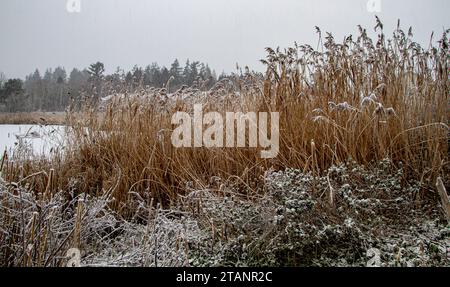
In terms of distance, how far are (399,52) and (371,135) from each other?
23.5 inches

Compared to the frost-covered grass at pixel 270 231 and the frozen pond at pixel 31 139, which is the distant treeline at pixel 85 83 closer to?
the frozen pond at pixel 31 139

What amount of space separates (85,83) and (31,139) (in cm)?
54

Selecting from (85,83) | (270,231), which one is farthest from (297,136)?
(85,83)

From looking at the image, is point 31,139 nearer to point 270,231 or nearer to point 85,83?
point 85,83

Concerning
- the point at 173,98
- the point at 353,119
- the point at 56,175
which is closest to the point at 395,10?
the point at 353,119

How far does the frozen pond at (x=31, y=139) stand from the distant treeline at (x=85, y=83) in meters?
0.13

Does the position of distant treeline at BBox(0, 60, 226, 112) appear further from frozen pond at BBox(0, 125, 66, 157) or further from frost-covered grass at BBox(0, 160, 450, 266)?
frost-covered grass at BBox(0, 160, 450, 266)

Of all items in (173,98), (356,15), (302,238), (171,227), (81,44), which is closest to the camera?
(302,238)

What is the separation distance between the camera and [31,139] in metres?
2.19

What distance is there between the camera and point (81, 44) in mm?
1774

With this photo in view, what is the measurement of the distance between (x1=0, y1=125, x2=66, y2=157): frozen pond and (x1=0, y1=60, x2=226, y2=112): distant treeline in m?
0.13

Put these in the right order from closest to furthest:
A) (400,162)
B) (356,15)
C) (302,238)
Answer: (302,238) → (400,162) → (356,15)

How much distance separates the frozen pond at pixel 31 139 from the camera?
1.88 meters

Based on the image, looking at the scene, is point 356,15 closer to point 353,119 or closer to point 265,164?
point 353,119
